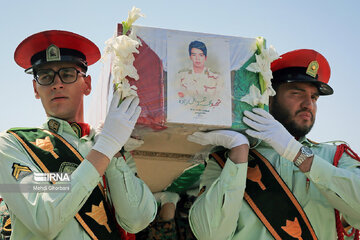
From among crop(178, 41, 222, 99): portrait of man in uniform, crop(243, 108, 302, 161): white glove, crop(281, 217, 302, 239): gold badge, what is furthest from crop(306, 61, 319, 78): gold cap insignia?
crop(281, 217, 302, 239): gold badge

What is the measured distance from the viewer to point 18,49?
4.75 metres

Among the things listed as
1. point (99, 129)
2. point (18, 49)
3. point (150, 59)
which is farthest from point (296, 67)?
point (18, 49)

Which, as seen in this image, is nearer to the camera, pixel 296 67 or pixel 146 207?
pixel 146 207

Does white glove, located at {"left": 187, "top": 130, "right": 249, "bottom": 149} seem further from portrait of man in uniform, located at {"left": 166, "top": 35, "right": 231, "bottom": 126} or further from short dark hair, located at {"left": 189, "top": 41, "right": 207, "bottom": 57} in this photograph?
short dark hair, located at {"left": 189, "top": 41, "right": 207, "bottom": 57}

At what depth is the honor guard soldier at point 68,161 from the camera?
3.85 meters

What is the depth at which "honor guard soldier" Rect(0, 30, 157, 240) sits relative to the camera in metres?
3.85

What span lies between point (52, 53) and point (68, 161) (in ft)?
3.12

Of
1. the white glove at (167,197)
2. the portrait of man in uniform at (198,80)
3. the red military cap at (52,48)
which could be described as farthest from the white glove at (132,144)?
the white glove at (167,197)

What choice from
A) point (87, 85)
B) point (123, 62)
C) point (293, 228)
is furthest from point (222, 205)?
point (87, 85)

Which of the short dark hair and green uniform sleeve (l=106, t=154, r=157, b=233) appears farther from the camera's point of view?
the short dark hair

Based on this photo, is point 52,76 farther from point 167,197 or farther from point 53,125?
point 167,197

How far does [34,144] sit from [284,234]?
206 centimetres

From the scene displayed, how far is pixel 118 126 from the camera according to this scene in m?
4.23

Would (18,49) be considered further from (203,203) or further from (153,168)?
(203,203)
